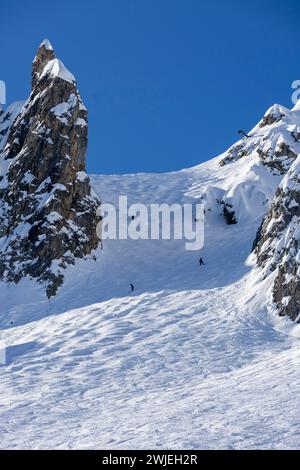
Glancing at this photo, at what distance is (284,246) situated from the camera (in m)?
38.0

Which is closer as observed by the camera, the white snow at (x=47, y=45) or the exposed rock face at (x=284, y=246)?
the exposed rock face at (x=284, y=246)

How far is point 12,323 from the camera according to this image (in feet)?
131

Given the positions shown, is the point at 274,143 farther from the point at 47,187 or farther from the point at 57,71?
the point at 47,187

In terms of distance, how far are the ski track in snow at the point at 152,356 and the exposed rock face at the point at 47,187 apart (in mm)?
1911

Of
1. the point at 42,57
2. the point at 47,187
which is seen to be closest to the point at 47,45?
the point at 42,57

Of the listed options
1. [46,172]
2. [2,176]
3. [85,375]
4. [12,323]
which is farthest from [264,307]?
[2,176]

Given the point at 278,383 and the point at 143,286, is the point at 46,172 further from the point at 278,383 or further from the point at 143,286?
the point at 278,383

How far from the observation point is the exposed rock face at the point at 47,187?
47.0 meters

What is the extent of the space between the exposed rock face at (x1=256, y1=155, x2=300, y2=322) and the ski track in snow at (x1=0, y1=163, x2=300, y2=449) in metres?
1.22

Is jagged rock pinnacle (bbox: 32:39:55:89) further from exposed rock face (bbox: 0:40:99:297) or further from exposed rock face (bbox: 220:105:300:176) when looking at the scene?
exposed rock face (bbox: 220:105:300:176)

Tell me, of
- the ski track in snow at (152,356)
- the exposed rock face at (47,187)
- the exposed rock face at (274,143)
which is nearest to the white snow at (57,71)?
the exposed rock face at (47,187)

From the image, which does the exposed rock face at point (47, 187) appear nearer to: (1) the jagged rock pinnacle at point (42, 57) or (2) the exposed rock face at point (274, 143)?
(1) the jagged rock pinnacle at point (42, 57)

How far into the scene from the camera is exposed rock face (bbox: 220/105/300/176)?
194 ft

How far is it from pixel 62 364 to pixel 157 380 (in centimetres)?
552
